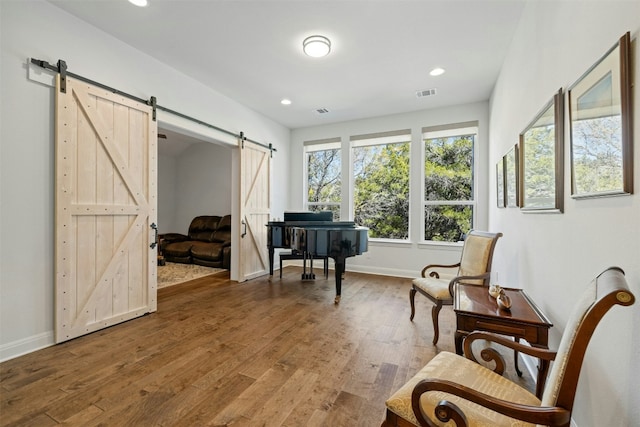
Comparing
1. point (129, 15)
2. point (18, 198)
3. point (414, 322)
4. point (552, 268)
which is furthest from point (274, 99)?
point (552, 268)

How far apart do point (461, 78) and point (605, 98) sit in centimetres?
290

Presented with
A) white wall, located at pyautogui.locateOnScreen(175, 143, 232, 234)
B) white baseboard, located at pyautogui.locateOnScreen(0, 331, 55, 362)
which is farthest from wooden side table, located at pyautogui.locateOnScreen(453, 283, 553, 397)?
white wall, located at pyautogui.locateOnScreen(175, 143, 232, 234)

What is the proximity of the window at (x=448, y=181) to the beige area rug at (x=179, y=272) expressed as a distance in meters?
4.21

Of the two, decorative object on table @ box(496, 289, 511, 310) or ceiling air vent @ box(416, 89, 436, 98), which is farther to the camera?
ceiling air vent @ box(416, 89, 436, 98)

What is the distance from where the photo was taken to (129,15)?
2.49 metres

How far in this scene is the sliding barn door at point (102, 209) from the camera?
94.3 inches

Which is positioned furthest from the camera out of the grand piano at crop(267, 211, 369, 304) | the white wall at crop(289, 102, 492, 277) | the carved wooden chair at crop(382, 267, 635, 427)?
the white wall at crop(289, 102, 492, 277)

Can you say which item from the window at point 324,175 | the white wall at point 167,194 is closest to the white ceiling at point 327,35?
the window at point 324,175

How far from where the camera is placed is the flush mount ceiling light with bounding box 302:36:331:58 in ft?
9.01

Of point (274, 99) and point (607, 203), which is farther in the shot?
point (274, 99)

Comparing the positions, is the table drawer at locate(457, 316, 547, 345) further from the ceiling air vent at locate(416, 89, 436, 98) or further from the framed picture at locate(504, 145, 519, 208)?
the ceiling air vent at locate(416, 89, 436, 98)

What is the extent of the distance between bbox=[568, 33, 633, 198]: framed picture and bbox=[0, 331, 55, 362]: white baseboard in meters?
3.89

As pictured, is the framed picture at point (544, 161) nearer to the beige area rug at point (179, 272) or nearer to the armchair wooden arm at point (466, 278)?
the armchair wooden arm at point (466, 278)

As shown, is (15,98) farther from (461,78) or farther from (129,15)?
(461,78)
